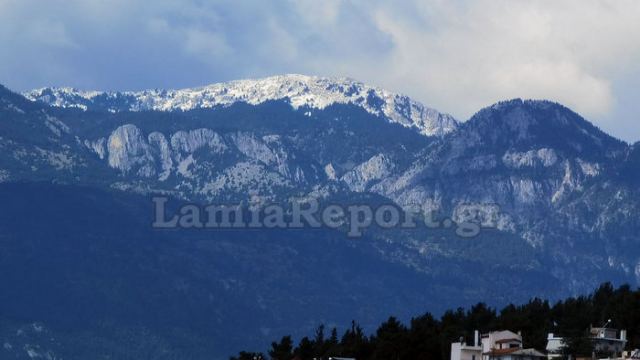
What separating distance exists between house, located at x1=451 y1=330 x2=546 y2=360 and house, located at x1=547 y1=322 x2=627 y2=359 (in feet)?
7.17

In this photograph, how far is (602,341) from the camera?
625 ft

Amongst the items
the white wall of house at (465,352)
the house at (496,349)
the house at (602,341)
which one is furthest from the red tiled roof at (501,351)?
the white wall of house at (465,352)

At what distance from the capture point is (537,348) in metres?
194

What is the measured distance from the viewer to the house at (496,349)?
606ft

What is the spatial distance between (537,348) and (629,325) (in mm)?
10928

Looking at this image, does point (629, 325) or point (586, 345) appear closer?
point (586, 345)

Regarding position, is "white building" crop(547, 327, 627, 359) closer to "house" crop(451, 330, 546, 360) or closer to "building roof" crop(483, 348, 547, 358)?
"building roof" crop(483, 348, 547, 358)

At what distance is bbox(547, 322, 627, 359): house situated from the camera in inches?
7344

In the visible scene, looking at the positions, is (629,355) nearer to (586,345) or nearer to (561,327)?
(586,345)

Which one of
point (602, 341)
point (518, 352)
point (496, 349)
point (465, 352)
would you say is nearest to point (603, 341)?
point (602, 341)

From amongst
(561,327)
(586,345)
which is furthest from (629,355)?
(561,327)

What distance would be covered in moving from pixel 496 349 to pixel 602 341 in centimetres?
985

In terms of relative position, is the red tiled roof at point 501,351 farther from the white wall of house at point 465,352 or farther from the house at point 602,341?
the white wall of house at point 465,352

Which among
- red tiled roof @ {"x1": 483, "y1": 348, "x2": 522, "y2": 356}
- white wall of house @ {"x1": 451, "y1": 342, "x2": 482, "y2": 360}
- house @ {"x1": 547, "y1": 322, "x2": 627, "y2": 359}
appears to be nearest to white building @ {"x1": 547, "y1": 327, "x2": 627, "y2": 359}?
house @ {"x1": 547, "y1": 322, "x2": 627, "y2": 359}
